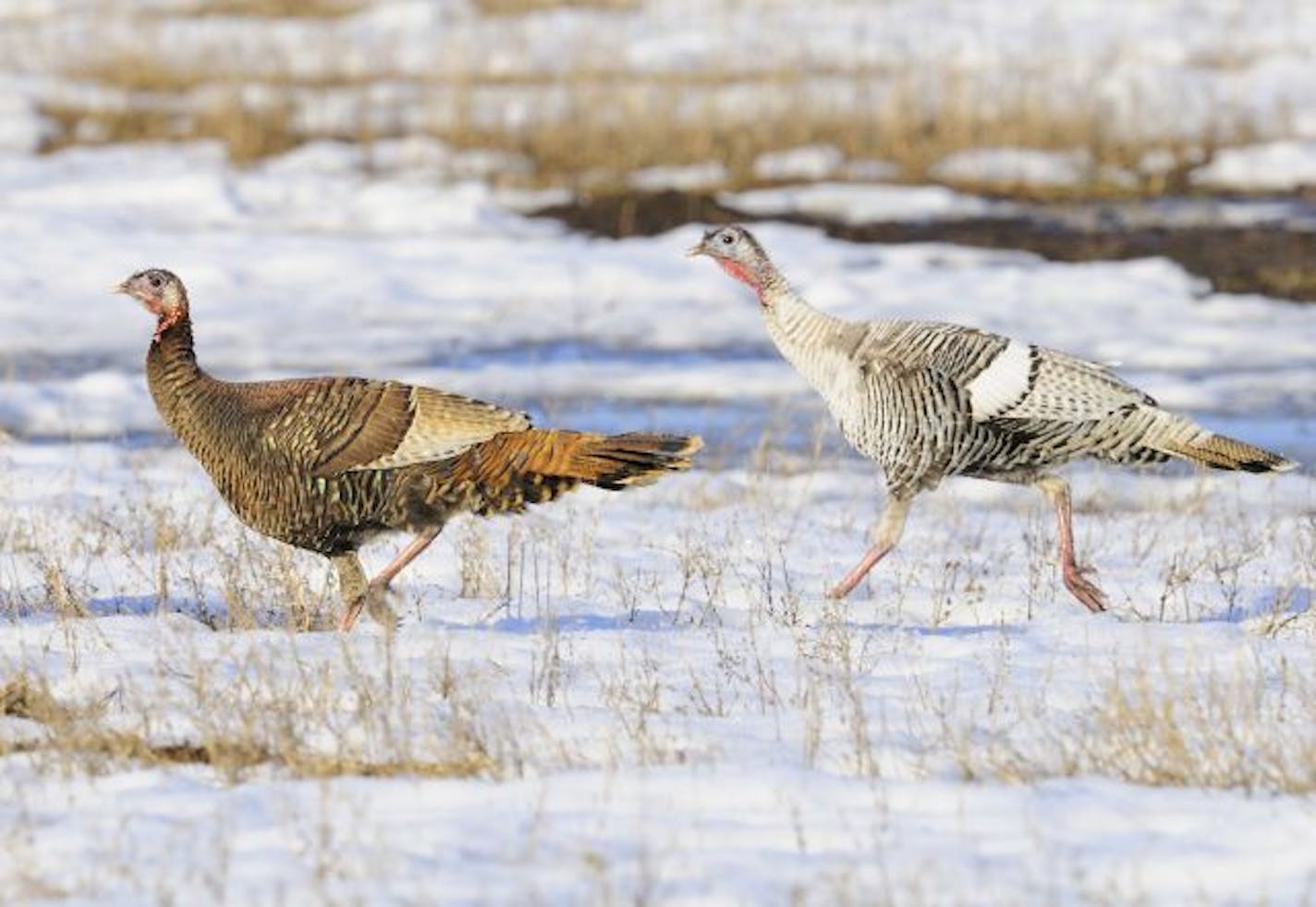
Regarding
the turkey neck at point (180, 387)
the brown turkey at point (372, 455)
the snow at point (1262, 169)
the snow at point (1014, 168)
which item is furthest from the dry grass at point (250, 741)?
the snow at point (1262, 169)

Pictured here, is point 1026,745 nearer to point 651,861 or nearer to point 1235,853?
point 1235,853

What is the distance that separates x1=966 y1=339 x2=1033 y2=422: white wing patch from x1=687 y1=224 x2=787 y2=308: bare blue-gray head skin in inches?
37.4

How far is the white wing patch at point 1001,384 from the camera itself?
7.71 m

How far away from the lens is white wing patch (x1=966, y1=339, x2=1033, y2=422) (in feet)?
25.3

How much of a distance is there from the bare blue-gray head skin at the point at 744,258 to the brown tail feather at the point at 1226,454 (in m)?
1.57

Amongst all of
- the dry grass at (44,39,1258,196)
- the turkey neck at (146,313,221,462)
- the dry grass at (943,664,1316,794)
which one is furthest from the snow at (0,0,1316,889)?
the turkey neck at (146,313,221,462)

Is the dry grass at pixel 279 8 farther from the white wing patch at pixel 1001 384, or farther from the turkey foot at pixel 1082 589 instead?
the turkey foot at pixel 1082 589

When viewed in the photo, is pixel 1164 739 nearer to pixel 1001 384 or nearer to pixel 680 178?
pixel 1001 384

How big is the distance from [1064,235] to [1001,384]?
10453 millimetres

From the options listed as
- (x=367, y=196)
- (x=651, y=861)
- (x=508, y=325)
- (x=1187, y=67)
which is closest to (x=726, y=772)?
(x=651, y=861)

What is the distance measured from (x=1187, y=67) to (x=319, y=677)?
19.6 metres

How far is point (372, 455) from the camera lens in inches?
273

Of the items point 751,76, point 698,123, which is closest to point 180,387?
point 698,123

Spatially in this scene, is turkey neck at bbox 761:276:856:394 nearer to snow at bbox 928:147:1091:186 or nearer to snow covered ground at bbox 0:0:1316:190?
snow covered ground at bbox 0:0:1316:190
